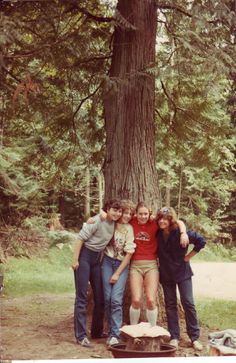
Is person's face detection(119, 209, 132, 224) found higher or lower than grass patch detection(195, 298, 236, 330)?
higher

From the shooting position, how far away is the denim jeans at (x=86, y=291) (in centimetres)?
509

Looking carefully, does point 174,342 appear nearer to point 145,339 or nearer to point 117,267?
point 145,339

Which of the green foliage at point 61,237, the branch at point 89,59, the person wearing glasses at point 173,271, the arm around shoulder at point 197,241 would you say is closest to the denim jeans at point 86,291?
the person wearing glasses at point 173,271

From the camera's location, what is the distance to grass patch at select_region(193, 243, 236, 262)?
20.4ft

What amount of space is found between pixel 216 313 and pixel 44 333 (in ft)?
6.98

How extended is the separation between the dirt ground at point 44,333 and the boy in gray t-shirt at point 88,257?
0.24 m

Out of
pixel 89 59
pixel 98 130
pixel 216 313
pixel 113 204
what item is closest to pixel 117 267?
pixel 113 204

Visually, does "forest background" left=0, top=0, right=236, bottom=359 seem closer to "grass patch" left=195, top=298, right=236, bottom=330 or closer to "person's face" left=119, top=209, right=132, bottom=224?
"grass patch" left=195, top=298, right=236, bottom=330

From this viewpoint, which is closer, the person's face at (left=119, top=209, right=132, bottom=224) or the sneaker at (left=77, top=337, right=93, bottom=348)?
the sneaker at (left=77, top=337, right=93, bottom=348)

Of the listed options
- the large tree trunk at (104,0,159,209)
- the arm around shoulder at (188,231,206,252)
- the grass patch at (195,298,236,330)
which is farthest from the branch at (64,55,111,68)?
the grass patch at (195,298,236,330)

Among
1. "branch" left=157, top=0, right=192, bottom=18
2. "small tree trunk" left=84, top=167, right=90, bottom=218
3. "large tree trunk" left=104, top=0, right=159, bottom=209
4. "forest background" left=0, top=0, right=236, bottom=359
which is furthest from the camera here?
"small tree trunk" left=84, top=167, right=90, bottom=218

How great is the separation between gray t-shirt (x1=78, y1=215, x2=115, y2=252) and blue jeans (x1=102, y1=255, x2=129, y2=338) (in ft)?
0.52

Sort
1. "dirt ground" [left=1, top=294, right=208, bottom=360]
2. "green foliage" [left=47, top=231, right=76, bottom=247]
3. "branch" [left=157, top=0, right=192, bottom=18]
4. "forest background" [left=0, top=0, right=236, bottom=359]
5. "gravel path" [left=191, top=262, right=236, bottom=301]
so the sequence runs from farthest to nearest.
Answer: "green foliage" [left=47, top=231, right=76, bottom=247] < "gravel path" [left=191, top=262, right=236, bottom=301] < "branch" [left=157, top=0, right=192, bottom=18] < "forest background" [left=0, top=0, right=236, bottom=359] < "dirt ground" [left=1, top=294, right=208, bottom=360]

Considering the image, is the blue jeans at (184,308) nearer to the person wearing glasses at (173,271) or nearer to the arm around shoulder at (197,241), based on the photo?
the person wearing glasses at (173,271)
